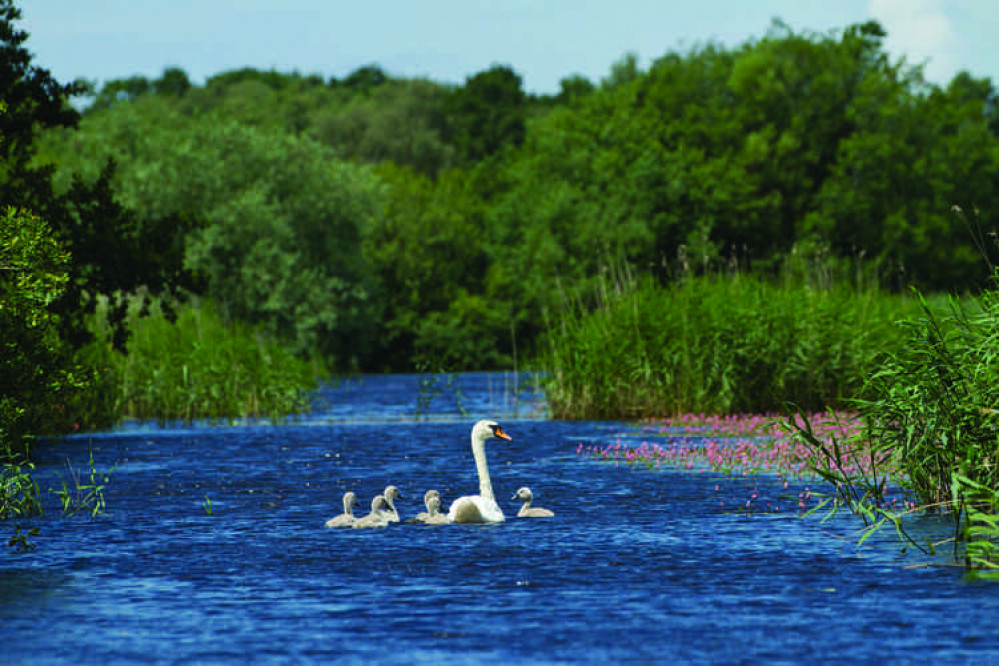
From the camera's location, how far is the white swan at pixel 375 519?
16.3 meters

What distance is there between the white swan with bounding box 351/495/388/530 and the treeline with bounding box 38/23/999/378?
47.1 m

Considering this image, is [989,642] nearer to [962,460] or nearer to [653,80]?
[962,460]

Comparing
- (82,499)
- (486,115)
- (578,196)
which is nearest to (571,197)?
(578,196)

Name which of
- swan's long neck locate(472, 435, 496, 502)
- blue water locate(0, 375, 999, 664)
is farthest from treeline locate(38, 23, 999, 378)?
swan's long neck locate(472, 435, 496, 502)

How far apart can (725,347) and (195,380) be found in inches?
536

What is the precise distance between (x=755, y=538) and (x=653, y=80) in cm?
6962

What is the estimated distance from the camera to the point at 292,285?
64188mm

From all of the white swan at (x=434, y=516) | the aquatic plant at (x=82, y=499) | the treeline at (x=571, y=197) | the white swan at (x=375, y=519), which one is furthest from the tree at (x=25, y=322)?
the treeline at (x=571, y=197)

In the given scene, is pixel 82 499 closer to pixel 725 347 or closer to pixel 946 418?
pixel 946 418

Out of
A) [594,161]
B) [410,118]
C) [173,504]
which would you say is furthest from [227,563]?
[410,118]

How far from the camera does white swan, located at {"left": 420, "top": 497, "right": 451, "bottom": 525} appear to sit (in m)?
16.5

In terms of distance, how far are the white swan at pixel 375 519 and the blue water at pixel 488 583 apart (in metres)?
0.18

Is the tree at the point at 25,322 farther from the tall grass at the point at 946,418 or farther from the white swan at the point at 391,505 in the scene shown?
the tall grass at the point at 946,418

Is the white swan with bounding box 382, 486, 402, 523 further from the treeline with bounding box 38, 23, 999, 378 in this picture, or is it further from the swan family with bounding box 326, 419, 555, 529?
the treeline with bounding box 38, 23, 999, 378
